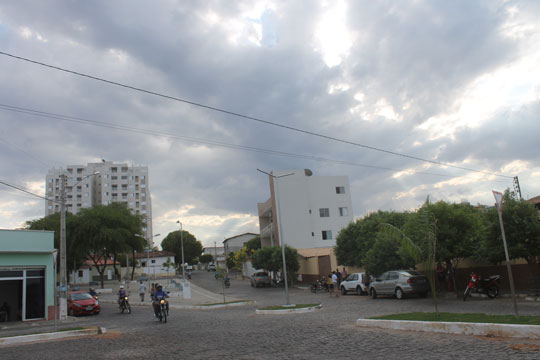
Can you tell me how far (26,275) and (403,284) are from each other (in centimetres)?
1984

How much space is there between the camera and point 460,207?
21531mm

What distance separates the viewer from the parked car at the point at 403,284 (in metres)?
22.3

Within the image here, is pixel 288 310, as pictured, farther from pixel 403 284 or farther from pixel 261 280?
pixel 261 280

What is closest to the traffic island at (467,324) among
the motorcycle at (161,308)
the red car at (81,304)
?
the motorcycle at (161,308)

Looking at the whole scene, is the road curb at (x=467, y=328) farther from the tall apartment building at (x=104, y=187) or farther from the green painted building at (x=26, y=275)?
the tall apartment building at (x=104, y=187)

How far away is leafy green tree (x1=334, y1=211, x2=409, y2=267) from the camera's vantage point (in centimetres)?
3300

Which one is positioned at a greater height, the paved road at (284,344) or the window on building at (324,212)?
the window on building at (324,212)

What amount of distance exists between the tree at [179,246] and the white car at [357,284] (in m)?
78.0

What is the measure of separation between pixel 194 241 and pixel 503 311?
98.0 meters

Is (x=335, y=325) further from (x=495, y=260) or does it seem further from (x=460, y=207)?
(x=460, y=207)

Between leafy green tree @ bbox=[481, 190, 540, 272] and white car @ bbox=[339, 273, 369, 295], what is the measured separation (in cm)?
1090

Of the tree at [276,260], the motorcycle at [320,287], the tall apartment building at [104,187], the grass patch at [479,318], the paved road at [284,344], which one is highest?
the tall apartment building at [104,187]

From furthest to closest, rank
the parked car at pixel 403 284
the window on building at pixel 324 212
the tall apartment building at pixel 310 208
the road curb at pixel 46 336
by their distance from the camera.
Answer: the window on building at pixel 324 212
the tall apartment building at pixel 310 208
the parked car at pixel 403 284
the road curb at pixel 46 336

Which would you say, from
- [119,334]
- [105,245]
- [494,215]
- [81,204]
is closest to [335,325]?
[119,334]
